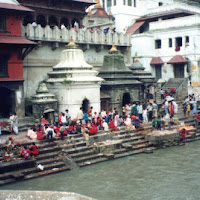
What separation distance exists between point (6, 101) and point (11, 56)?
2.74 metres

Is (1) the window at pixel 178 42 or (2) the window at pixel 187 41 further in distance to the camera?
(1) the window at pixel 178 42

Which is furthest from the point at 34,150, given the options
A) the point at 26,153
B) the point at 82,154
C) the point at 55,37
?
the point at 55,37

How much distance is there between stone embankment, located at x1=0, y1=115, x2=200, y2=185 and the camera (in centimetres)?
1423

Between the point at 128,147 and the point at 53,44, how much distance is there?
1005 centimetres

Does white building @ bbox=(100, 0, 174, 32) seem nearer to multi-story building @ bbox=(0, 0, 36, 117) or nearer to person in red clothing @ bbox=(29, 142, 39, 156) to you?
multi-story building @ bbox=(0, 0, 36, 117)

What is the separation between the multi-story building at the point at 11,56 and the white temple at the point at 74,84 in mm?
2129

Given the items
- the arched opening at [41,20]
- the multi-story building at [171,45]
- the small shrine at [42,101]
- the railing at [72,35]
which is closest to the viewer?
the small shrine at [42,101]

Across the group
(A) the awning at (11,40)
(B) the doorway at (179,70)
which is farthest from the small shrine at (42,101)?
(B) the doorway at (179,70)

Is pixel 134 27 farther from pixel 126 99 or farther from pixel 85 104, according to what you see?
pixel 85 104

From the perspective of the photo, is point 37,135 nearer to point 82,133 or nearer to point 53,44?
point 82,133

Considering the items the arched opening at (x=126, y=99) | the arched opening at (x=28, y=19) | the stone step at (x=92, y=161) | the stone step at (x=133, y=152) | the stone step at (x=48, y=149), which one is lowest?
the stone step at (x=92, y=161)

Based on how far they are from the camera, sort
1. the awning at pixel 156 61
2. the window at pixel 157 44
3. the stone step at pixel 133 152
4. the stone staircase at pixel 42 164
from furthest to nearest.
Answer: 1. the window at pixel 157 44
2. the awning at pixel 156 61
3. the stone step at pixel 133 152
4. the stone staircase at pixel 42 164

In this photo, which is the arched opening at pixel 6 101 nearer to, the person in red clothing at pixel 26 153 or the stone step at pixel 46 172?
the person in red clothing at pixel 26 153

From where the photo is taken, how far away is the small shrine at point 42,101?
20.6 m
